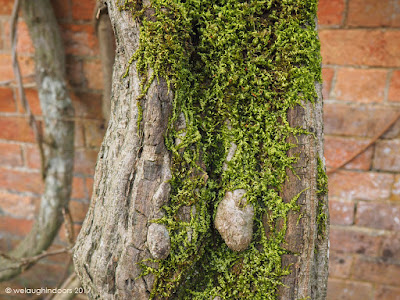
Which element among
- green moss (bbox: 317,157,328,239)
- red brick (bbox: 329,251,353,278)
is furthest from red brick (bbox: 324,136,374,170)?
green moss (bbox: 317,157,328,239)

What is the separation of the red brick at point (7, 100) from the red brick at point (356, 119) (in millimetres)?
1320

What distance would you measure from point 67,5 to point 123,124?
100 cm

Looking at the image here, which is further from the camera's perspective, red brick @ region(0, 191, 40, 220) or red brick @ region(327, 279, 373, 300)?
red brick @ region(0, 191, 40, 220)

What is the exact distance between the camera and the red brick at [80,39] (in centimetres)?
129

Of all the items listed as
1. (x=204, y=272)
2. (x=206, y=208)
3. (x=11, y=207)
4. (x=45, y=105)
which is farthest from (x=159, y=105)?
(x=11, y=207)

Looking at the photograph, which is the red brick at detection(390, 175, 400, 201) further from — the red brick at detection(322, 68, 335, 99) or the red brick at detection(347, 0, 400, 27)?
the red brick at detection(347, 0, 400, 27)

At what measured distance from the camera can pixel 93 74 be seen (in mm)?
1332

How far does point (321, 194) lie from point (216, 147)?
189mm

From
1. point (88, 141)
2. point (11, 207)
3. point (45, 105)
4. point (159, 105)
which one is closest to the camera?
point (159, 105)

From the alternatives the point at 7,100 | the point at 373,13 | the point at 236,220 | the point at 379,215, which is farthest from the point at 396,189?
the point at 7,100

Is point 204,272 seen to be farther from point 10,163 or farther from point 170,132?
point 10,163

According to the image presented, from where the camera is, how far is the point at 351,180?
1281 mm

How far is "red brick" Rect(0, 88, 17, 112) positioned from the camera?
140cm

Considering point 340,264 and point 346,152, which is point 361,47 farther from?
point 340,264
